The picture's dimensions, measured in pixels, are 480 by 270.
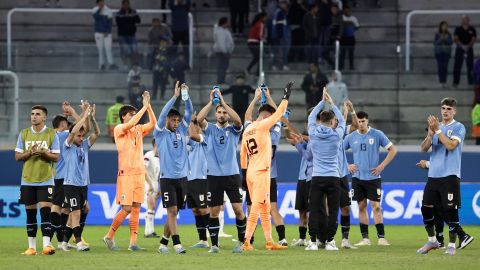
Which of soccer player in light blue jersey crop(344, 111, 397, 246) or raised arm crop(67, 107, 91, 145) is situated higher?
raised arm crop(67, 107, 91, 145)

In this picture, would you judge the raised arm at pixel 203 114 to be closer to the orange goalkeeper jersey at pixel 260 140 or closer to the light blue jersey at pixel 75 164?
the orange goalkeeper jersey at pixel 260 140

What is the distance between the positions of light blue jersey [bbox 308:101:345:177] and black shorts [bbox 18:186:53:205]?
442 cm

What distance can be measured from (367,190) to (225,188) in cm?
314

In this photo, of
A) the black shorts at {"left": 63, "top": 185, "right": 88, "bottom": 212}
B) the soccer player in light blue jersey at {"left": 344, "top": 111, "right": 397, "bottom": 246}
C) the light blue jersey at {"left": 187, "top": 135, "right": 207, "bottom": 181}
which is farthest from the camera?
the soccer player in light blue jersey at {"left": 344, "top": 111, "right": 397, "bottom": 246}

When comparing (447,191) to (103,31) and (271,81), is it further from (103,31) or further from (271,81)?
(103,31)

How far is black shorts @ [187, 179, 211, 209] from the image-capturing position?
21.8m

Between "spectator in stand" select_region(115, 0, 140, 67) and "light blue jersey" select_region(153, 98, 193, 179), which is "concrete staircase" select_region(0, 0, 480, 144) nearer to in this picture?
"spectator in stand" select_region(115, 0, 140, 67)

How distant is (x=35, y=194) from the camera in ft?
66.1

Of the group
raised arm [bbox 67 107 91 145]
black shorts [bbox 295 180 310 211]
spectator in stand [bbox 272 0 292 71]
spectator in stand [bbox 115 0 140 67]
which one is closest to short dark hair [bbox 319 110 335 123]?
black shorts [bbox 295 180 310 211]

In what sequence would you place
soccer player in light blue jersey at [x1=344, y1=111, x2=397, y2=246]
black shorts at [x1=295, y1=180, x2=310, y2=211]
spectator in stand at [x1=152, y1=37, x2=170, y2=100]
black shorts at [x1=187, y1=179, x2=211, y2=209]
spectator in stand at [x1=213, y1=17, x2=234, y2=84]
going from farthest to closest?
spectator in stand at [x1=213, y1=17, x2=234, y2=84] → spectator in stand at [x1=152, y1=37, x2=170, y2=100] → soccer player in light blue jersey at [x1=344, y1=111, x2=397, y2=246] → black shorts at [x1=295, y1=180, x2=310, y2=211] → black shorts at [x1=187, y1=179, x2=211, y2=209]

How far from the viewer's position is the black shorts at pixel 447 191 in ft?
65.7

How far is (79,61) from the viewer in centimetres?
3042

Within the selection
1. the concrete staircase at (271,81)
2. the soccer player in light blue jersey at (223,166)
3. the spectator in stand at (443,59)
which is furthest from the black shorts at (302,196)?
the spectator in stand at (443,59)

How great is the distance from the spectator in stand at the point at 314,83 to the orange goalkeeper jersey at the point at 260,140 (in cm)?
1068
